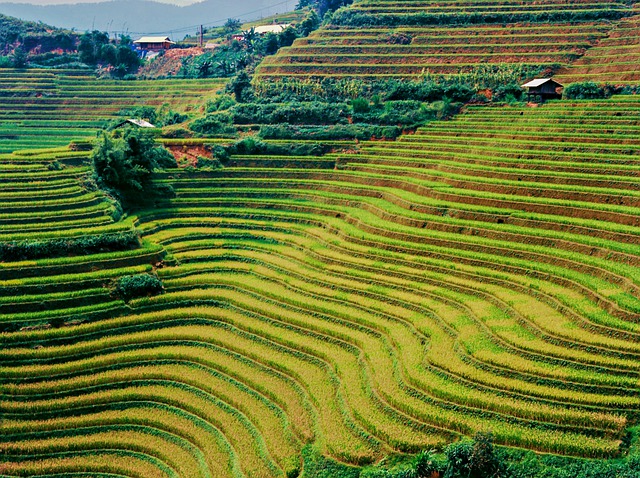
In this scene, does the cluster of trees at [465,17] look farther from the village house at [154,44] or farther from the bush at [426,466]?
the bush at [426,466]

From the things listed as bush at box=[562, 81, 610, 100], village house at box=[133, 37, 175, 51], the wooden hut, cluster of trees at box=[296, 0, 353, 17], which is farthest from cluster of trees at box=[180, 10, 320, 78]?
bush at box=[562, 81, 610, 100]

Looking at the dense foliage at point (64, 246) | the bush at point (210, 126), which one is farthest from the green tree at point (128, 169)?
the bush at point (210, 126)

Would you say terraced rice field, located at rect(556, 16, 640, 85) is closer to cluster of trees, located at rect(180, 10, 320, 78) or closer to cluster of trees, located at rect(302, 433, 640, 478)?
cluster of trees, located at rect(180, 10, 320, 78)

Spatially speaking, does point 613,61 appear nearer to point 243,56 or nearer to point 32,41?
point 243,56

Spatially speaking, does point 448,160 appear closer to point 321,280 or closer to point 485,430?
point 321,280

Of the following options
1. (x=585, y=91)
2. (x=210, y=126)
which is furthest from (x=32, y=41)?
(x=585, y=91)
